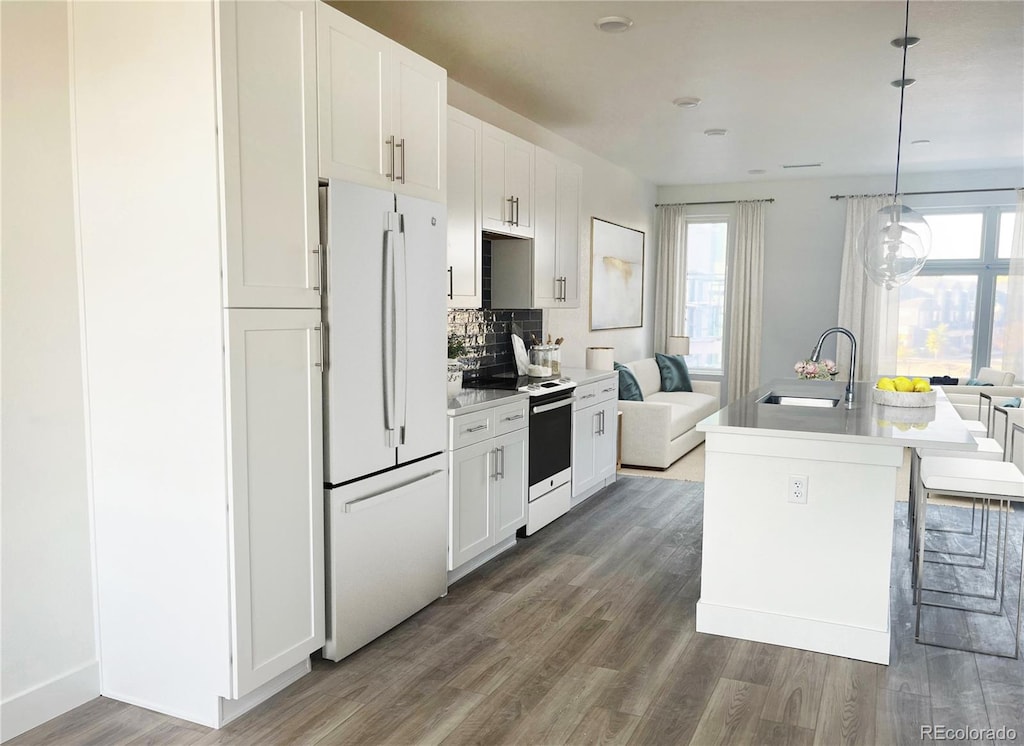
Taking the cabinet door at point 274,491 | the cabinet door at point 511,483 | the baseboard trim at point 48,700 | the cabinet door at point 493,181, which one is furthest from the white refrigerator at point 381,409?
the cabinet door at point 493,181

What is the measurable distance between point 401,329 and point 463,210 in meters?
1.21

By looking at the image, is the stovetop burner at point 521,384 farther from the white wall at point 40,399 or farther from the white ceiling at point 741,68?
the white wall at point 40,399

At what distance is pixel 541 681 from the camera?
2834mm

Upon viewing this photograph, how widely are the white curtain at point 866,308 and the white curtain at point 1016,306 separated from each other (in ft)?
3.30

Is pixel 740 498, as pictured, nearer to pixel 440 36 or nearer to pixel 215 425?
pixel 215 425

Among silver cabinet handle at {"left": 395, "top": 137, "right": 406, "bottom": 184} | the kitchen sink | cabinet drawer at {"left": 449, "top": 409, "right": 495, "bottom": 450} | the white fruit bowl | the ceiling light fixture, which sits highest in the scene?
silver cabinet handle at {"left": 395, "top": 137, "right": 406, "bottom": 184}

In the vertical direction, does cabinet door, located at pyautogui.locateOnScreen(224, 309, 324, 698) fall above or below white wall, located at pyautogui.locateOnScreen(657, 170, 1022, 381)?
below

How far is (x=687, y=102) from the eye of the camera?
5109mm

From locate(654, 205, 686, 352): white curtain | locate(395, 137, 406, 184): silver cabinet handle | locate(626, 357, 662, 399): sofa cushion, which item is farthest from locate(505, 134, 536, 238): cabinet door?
locate(654, 205, 686, 352): white curtain

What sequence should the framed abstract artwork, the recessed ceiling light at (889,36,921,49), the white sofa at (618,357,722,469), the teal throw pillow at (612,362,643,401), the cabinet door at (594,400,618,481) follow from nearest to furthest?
the recessed ceiling light at (889,36,921,49), the cabinet door at (594,400,618,481), the white sofa at (618,357,722,469), the teal throw pillow at (612,362,643,401), the framed abstract artwork

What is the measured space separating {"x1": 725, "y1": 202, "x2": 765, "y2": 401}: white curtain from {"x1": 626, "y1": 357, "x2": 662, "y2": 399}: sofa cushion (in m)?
1.06

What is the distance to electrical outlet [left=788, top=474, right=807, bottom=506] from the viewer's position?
122 inches

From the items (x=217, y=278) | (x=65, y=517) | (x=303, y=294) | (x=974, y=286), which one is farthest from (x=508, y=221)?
(x=974, y=286)
